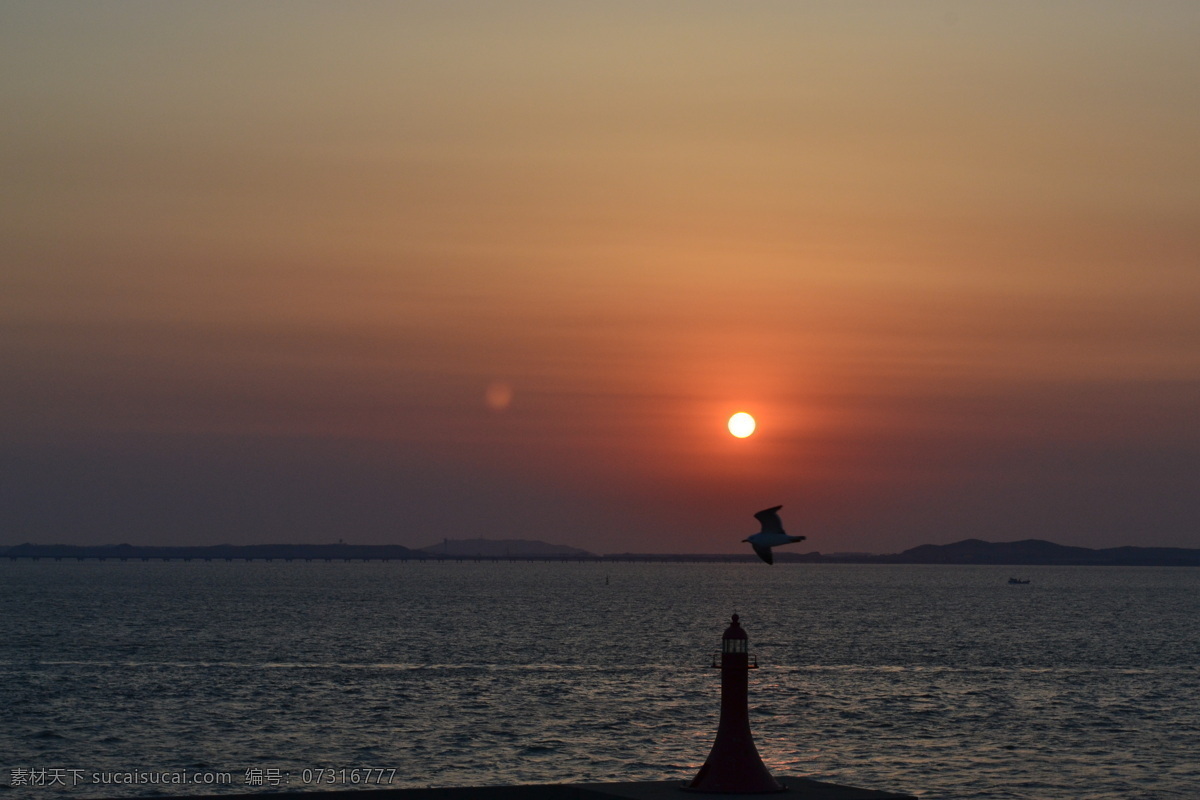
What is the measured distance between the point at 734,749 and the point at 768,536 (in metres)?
4.21

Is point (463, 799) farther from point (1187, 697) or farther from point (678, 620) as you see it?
point (678, 620)

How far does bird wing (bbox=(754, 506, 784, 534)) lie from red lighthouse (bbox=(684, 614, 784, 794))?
185 cm

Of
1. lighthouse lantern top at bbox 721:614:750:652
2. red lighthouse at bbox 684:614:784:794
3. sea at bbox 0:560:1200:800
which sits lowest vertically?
sea at bbox 0:560:1200:800

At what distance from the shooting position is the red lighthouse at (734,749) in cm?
2714

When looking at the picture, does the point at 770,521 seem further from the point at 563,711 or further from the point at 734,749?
the point at 563,711

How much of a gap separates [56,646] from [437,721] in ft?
204

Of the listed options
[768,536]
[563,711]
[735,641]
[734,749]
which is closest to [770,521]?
[768,536]

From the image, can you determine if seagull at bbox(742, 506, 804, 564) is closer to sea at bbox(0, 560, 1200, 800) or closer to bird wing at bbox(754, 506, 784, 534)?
bird wing at bbox(754, 506, 784, 534)

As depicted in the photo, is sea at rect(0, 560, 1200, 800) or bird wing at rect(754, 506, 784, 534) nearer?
bird wing at rect(754, 506, 784, 534)

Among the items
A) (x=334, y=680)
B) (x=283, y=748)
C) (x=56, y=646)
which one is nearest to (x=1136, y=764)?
(x=283, y=748)

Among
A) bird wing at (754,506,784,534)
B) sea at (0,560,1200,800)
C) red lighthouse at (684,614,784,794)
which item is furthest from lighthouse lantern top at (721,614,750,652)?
sea at (0,560,1200,800)

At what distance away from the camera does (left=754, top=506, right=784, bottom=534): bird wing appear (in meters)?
27.4

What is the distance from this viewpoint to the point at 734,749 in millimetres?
27375

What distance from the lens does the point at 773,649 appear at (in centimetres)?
12712
